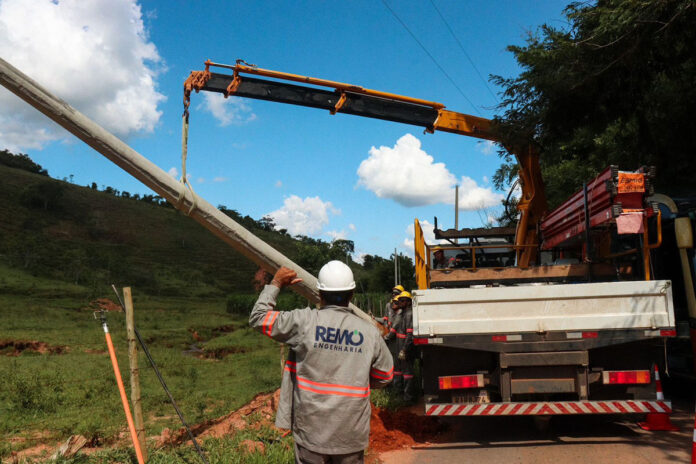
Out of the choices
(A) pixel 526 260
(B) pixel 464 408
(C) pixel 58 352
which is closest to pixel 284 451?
(B) pixel 464 408

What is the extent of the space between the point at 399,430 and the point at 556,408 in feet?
6.74

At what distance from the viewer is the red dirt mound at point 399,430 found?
21.6ft

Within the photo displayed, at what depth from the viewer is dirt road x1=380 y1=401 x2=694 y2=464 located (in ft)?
18.8

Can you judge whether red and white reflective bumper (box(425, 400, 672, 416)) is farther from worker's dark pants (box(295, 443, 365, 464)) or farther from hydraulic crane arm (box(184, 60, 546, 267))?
hydraulic crane arm (box(184, 60, 546, 267))

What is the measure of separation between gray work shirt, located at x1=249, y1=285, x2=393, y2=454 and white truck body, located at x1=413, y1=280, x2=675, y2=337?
9.85ft

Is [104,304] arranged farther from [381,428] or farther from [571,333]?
[571,333]

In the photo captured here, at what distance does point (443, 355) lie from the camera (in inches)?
252

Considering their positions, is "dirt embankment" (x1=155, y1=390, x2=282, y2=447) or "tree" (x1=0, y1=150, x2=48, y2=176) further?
"tree" (x1=0, y1=150, x2=48, y2=176)

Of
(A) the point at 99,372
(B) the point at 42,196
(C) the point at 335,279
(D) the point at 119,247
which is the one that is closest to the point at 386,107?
(C) the point at 335,279

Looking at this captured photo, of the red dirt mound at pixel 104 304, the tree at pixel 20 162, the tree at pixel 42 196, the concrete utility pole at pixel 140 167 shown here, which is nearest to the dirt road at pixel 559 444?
the concrete utility pole at pixel 140 167

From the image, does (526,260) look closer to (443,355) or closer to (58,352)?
(443,355)

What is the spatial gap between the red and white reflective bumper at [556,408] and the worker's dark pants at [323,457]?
3.18 m

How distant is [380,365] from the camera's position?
10.8ft

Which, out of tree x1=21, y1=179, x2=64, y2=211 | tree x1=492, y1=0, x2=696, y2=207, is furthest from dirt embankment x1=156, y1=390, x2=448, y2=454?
tree x1=21, y1=179, x2=64, y2=211
